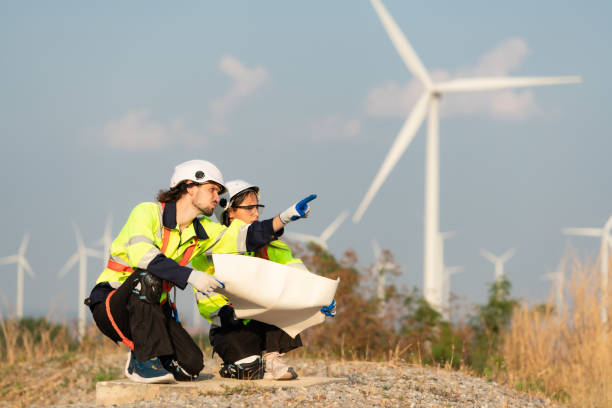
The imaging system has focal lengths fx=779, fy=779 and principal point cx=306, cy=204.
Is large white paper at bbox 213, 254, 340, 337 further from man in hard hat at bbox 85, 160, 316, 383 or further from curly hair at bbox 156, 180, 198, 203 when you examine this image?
curly hair at bbox 156, 180, 198, 203

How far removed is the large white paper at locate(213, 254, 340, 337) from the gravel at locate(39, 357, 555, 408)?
0.62 meters

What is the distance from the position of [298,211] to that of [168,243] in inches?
45.9

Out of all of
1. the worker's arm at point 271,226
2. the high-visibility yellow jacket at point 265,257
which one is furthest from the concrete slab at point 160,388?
the worker's arm at point 271,226

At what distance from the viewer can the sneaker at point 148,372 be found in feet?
21.9

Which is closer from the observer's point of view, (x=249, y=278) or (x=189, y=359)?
(x=249, y=278)

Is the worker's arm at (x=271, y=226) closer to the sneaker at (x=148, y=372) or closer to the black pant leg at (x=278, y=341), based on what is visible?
the black pant leg at (x=278, y=341)

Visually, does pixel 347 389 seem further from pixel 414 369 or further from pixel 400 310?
pixel 400 310

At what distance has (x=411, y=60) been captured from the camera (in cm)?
2212

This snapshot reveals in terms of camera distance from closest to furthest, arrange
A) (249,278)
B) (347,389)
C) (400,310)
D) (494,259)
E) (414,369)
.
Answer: (249,278)
(347,389)
(414,369)
(400,310)
(494,259)

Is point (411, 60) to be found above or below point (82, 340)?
above

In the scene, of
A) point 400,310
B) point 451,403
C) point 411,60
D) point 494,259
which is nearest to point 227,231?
point 451,403

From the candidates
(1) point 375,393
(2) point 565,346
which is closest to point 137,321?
(1) point 375,393

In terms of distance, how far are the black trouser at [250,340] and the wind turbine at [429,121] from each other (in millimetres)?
13690

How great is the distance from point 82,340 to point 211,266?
8545mm
